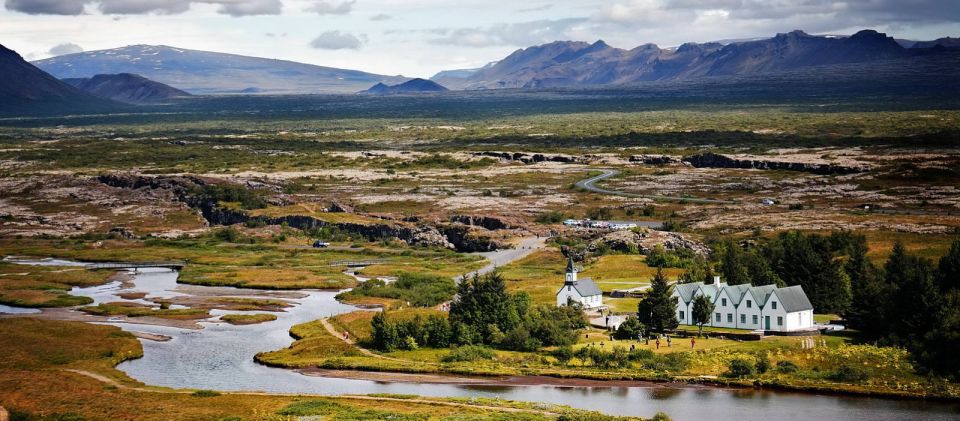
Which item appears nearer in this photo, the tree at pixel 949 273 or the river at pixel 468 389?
the river at pixel 468 389

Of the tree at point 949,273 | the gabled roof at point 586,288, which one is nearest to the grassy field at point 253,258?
the gabled roof at point 586,288

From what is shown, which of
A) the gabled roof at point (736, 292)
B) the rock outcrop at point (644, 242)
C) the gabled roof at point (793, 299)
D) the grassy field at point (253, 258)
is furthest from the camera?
the rock outcrop at point (644, 242)

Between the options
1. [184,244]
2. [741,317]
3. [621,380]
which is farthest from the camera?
[184,244]

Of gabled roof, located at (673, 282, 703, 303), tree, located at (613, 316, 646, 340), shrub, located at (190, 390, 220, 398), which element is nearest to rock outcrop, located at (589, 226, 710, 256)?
gabled roof, located at (673, 282, 703, 303)

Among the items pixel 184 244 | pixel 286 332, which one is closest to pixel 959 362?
pixel 286 332

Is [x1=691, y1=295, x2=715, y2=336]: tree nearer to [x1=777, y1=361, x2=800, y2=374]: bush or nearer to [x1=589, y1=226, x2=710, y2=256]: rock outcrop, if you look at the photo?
[x1=777, y1=361, x2=800, y2=374]: bush

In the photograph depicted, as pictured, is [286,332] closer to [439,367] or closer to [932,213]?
[439,367]

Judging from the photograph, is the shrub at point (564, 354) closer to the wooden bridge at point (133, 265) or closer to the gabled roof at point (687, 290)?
the gabled roof at point (687, 290)
